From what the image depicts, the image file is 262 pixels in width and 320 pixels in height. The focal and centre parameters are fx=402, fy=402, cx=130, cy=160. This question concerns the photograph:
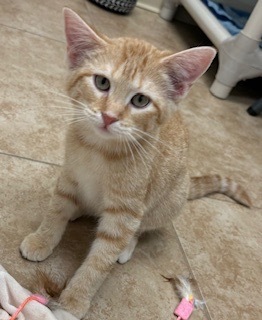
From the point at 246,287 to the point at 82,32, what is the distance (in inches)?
35.6

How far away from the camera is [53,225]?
1.09 m

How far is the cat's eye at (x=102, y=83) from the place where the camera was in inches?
35.9

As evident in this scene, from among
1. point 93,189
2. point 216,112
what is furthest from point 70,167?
point 216,112

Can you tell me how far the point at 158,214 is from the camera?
3.91ft

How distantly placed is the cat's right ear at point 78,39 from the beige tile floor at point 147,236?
1.54 feet

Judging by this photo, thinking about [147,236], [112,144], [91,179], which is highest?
[112,144]

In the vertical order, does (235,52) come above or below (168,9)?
above

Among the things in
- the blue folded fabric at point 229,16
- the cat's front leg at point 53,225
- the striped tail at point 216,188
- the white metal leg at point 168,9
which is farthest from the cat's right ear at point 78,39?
the white metal leg at point 168,9

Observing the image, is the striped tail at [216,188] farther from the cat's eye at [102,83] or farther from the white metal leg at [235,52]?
the white metal leg at [235,52]

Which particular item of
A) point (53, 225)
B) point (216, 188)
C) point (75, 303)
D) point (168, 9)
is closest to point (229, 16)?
point (168, 9)

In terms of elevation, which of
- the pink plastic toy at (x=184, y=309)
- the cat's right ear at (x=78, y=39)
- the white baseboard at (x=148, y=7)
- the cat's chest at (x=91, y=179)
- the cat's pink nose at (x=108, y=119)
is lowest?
the white baseboard at (x=148, y=7)

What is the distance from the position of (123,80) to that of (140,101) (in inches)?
2.6

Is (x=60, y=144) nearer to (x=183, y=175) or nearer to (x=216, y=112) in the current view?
(x=183, y=175)

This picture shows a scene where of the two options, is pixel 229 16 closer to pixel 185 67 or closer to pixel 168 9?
pixel 168 9
